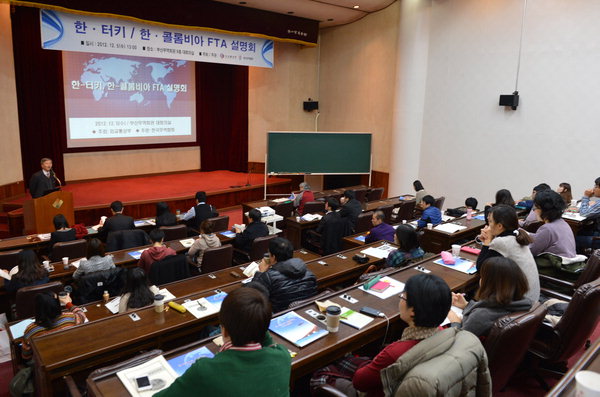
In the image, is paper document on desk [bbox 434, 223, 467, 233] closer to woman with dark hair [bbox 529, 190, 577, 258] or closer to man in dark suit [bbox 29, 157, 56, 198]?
woman with dark hair [bbox 529, 190, 577, 258]

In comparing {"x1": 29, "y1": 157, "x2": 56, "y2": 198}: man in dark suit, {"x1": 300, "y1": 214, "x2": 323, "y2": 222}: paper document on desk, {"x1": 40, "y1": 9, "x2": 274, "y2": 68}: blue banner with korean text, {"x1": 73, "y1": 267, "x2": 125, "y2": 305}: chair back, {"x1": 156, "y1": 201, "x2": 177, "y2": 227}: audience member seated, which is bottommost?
{"x1": 73, "y1": 267, "x2": 125, "y2": 305}: chair back

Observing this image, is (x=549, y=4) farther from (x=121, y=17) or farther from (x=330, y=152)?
(x=121, y=17)

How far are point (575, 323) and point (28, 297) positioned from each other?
13.2 ft

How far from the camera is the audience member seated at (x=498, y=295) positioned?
2525mm

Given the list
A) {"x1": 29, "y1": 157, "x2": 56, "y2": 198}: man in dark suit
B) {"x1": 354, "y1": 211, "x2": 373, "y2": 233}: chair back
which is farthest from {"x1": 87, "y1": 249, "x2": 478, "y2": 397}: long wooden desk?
{"x1": 29, "y1": 157, "x2": 56, "y2": 198}: man in dark suit

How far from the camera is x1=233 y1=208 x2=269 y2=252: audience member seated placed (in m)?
5.42

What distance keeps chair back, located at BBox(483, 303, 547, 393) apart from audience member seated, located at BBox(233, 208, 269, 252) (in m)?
3.35

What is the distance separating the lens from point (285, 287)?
10.9ft

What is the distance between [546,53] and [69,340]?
8.08 m

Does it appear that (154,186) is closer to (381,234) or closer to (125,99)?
(125,99)

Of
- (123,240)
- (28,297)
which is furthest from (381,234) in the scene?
(28,297)

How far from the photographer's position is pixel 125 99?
10320 millimetres

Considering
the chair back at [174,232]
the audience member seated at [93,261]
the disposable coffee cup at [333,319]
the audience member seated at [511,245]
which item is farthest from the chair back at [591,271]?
the chair back at [174,232]

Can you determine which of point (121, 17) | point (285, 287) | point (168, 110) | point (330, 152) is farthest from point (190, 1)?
point (285, 287)
